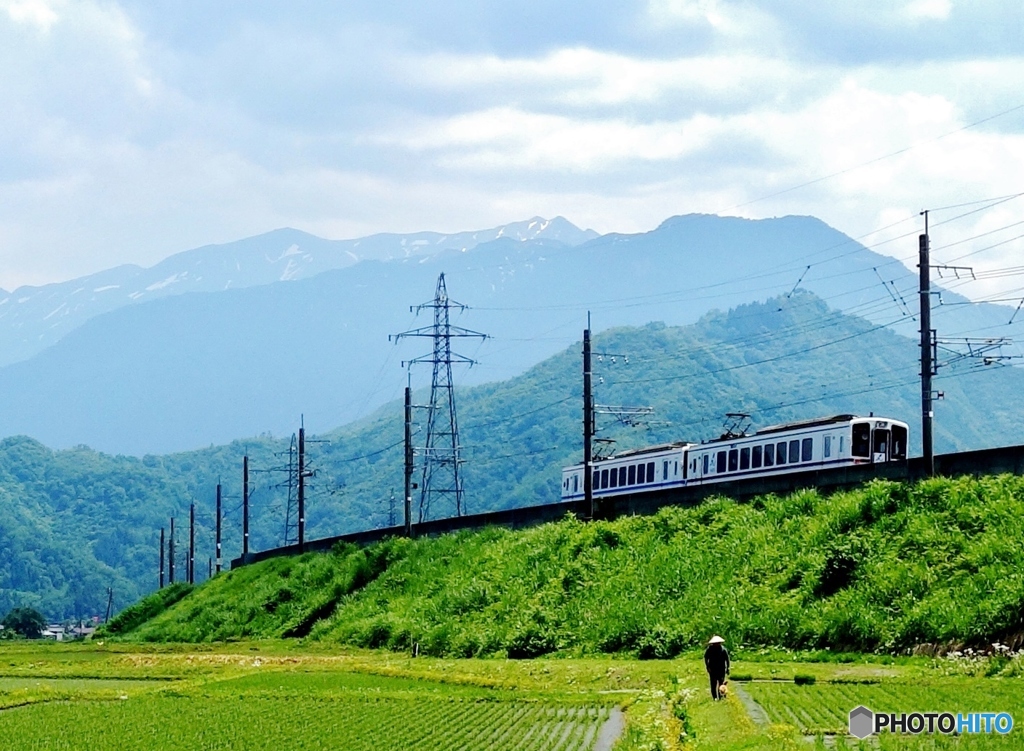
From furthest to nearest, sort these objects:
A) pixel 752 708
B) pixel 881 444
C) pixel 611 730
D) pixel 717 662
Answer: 1. pixel 881 444
2. pixel 717 662
3. pixel 752 708
4. pixel 611 730

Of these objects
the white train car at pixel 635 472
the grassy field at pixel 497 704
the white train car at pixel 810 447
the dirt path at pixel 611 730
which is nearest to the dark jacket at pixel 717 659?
the grassy field at pixel 497 704

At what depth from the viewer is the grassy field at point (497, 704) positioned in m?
16.8

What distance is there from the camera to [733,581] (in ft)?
101

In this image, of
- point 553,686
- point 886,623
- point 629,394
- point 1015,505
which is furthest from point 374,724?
point 629,394

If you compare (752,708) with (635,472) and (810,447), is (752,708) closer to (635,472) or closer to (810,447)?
(810,447)

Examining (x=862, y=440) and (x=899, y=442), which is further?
(x=899, y=442)

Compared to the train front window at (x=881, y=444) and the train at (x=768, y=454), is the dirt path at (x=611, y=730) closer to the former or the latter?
the train at (x=768, y=454)

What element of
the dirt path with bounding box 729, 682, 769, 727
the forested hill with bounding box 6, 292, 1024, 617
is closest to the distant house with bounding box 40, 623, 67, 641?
the forested hill with bounding box 6, 292, 1024, 617

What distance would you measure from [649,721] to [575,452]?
111543 millimetres

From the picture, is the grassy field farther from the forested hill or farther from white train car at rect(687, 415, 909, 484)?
the forested hill

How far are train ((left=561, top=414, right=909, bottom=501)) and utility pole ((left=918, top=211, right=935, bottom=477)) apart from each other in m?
5.38

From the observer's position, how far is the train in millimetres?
40500

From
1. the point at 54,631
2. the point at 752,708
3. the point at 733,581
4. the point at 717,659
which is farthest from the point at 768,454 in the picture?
the point at 54,631

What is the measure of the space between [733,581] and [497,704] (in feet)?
31.5
